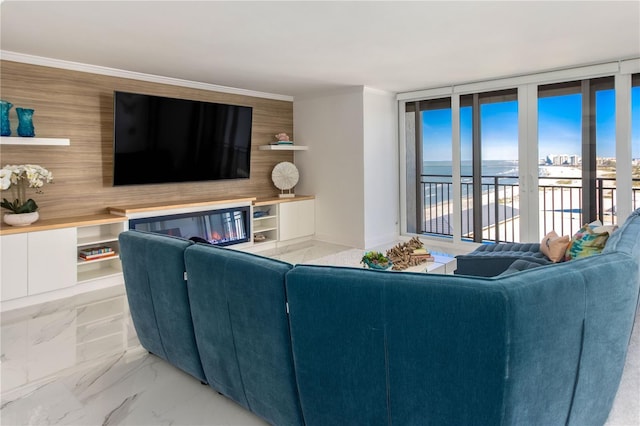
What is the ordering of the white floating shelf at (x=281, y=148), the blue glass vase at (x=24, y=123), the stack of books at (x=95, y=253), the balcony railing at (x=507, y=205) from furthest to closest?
the white floating shelf at (x=281, y=148) → the balcony railing at (x=507, y=205) → the stack of books at (x=95, y=253) → the blue glass vase at (x=24, y=123)

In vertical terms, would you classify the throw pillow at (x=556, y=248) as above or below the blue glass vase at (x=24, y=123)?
below

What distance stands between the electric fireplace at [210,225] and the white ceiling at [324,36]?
5.52ft

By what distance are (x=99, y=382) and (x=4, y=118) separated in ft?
9.11

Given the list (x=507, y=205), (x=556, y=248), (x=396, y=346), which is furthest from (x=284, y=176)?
(x=396, y=346)

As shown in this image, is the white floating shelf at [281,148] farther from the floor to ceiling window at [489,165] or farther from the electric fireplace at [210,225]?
the floor to ceiling window at [489,165]

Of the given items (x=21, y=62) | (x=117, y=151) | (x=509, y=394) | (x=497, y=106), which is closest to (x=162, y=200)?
(x=117, y=151)

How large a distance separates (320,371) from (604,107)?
482 centimetres

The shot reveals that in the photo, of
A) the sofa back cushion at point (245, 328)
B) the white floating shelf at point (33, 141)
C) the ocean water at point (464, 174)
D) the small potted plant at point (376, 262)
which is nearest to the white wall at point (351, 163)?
the ocean water at point (464, 174)

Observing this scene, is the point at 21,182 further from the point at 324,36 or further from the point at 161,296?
the point at 324,36

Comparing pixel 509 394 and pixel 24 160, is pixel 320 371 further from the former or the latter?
pixel 24 160

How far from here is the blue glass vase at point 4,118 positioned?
12.7 ft

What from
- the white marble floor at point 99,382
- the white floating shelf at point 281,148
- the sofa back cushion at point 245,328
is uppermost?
the white floating shelf at point 281,148

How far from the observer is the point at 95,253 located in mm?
4410

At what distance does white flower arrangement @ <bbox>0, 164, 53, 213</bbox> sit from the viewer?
3.81m
